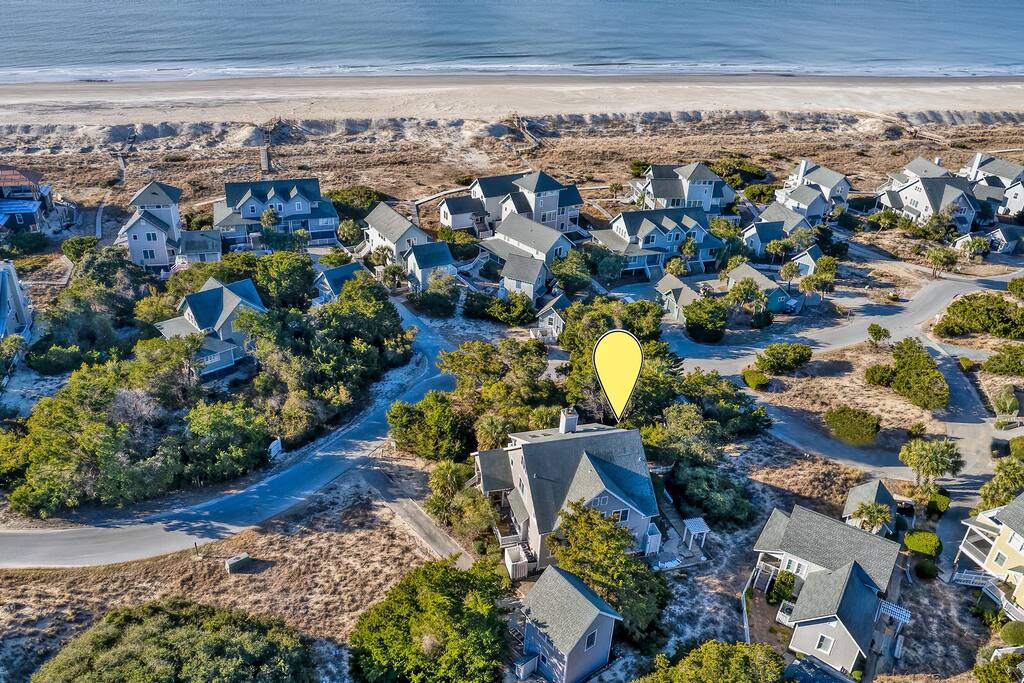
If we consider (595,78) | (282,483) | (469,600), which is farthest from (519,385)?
(595,78)

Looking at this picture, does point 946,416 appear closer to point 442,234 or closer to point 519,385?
point 519,385

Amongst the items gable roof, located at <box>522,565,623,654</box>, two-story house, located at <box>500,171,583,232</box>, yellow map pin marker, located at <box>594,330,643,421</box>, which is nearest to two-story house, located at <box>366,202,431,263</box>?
two-story house, located at <box>500,171,583,232</box>

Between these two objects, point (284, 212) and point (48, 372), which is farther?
point (284, 212)

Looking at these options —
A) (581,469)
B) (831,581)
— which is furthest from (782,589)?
(581,469)

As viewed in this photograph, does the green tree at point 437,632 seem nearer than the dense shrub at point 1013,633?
Yes

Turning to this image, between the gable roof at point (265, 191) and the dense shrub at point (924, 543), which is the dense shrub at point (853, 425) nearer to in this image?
the dense shrub at point (924, 543)

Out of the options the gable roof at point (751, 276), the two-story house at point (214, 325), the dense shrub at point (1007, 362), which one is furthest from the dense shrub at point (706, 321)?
the two-story house at point (214, 325)

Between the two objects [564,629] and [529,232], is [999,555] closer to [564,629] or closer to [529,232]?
[564,629]
